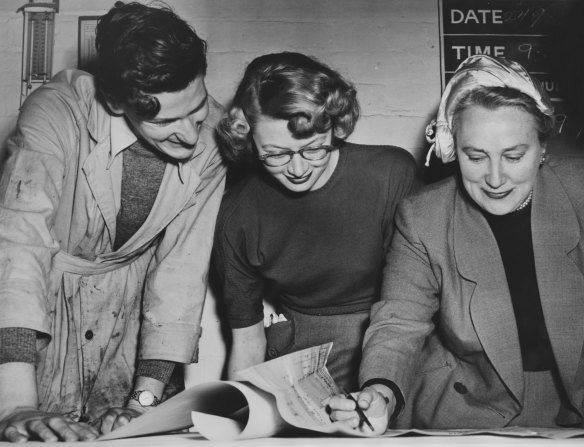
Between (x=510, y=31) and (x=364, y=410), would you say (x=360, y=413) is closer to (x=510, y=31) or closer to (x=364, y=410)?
(x=364, y=410)

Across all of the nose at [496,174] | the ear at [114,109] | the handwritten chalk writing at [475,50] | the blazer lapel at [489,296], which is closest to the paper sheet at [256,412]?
the blazer lapel at [489,296]

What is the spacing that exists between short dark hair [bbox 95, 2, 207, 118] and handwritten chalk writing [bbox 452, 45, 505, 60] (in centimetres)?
116

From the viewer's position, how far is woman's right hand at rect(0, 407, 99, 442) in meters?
1.01

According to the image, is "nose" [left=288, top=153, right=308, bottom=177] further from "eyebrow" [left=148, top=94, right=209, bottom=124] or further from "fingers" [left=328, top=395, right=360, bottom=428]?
"fingers" [left=328, top=395, right=360, bottom=428]

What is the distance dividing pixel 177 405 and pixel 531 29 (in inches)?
84.0

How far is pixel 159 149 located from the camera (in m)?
1.76

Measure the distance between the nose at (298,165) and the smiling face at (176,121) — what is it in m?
0.27

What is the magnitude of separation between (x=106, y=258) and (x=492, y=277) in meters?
1.03

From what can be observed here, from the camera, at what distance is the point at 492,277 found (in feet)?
4.88

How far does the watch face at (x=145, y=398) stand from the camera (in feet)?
5.51

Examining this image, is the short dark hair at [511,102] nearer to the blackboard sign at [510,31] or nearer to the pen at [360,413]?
the pen at [360,413]

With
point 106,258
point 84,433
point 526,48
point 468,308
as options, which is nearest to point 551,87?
point 526,48

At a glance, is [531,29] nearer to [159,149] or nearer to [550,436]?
[159,149]

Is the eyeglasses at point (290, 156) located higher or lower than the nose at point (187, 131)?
lower
